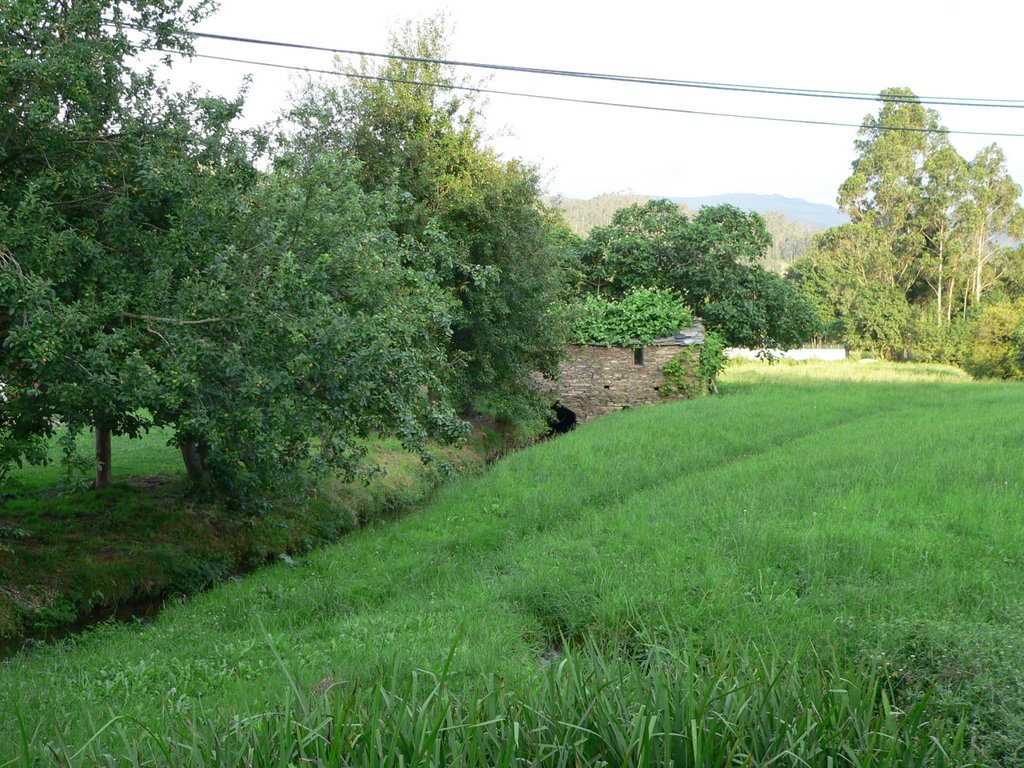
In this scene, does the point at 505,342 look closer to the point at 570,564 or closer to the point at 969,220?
the point at 570,564

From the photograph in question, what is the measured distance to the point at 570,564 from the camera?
8.79m

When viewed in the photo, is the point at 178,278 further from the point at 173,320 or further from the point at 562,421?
the point at 562,421

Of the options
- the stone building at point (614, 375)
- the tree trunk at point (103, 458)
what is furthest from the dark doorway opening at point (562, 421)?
the tree trunk at point (103, 458)

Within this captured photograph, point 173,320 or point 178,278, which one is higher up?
point 178,278

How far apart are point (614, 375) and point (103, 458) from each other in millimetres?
17404

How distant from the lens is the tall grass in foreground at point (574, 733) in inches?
118

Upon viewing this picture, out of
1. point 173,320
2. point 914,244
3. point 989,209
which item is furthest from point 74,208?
point 989,209

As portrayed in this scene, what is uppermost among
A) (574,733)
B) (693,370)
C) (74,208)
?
(74,208)

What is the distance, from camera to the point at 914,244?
49688mm

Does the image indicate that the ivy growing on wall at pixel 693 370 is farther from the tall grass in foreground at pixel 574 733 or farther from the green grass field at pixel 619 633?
the tall grass in foreground at pixel 574 733

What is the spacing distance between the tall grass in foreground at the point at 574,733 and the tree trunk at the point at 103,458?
934 cm

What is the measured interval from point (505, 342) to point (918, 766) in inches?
637

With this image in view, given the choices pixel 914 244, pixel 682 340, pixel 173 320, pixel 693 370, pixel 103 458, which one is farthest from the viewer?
pixel 914 244

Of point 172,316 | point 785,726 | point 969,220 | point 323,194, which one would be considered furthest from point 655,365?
point 969,220
